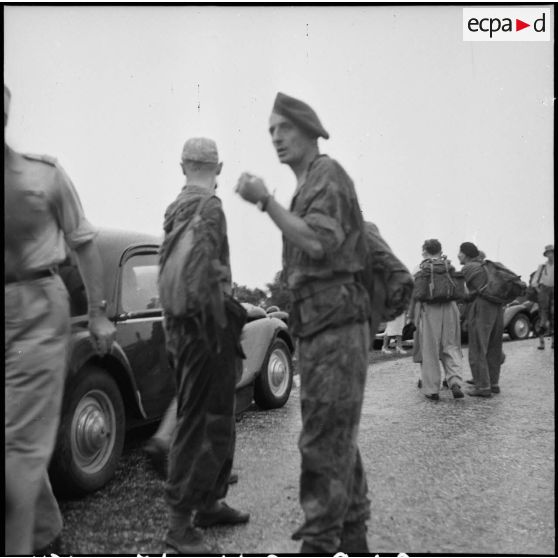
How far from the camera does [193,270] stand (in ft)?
9.57

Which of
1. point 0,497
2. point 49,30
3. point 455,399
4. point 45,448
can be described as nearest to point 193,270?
point 45,448

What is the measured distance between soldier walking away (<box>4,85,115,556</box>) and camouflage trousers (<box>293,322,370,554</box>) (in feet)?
3.38

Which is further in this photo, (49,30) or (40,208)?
(49,30)

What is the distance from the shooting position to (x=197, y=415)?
312 cm

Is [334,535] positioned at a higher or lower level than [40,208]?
lower

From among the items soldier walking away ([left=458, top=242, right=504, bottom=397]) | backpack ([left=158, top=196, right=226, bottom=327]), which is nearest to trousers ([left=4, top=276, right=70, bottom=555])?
backpack ([left=158, top=196, right=226, bottom=327])

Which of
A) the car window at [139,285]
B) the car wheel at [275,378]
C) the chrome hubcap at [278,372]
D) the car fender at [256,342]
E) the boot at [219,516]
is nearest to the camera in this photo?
the boot at [219,516]

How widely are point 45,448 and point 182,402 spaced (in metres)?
0.68

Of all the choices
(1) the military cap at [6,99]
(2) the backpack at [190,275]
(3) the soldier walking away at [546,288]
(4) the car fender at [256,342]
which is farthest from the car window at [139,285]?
(3) the soldier walking away at [546,288]

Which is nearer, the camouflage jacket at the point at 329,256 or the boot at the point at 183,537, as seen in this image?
the camouflage jacket at the point at 329,256

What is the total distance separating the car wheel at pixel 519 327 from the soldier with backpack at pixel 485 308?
7.48 meters

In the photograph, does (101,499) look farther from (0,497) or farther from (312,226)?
Answer: (312,226)

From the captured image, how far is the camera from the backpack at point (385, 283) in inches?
113

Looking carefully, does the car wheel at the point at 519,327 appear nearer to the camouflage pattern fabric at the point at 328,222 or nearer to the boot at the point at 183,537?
the boot at the point at 183,537
